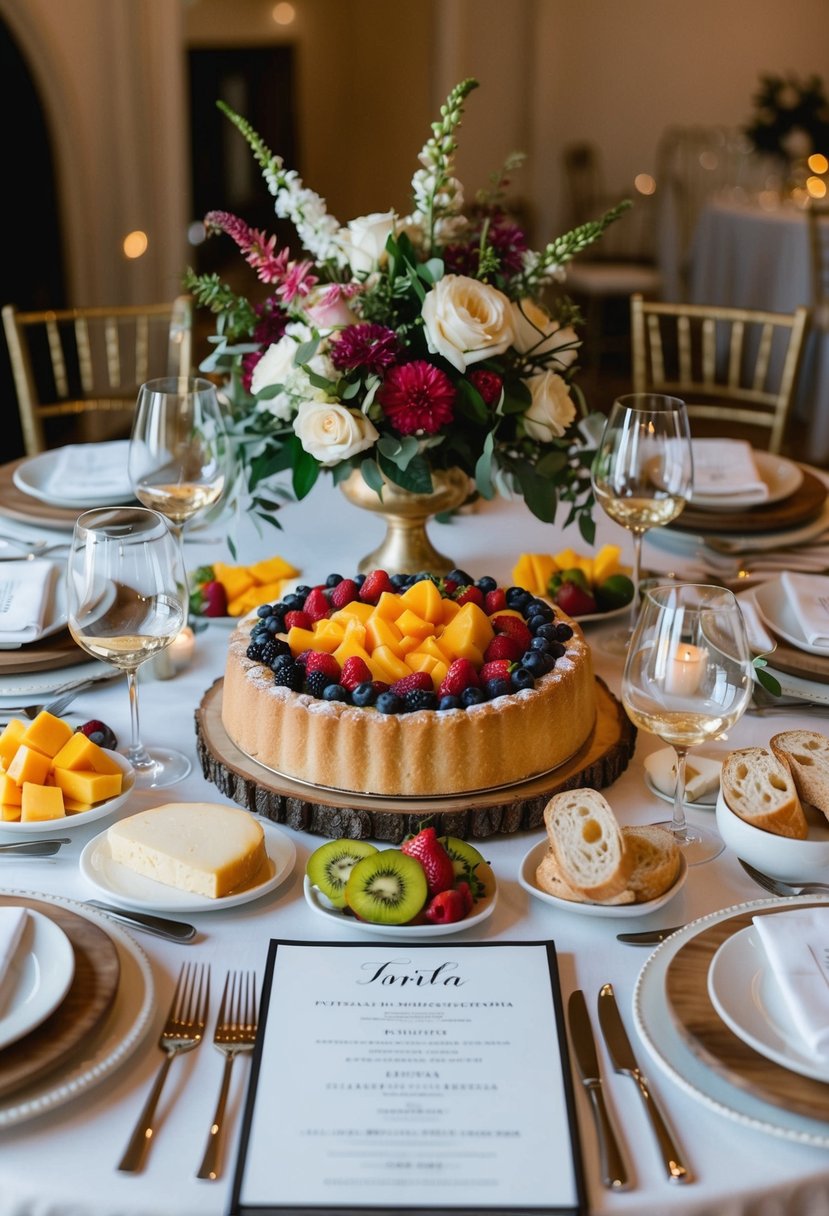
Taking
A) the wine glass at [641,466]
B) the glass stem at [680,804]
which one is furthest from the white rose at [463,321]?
the glass stem at [680,804]

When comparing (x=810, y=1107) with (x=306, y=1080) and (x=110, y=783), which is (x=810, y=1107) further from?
(x=110, y=783)

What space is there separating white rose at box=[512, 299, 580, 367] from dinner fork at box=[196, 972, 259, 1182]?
1171 mm

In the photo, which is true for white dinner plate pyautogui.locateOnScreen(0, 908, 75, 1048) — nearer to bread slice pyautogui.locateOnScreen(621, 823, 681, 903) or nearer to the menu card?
the menu card

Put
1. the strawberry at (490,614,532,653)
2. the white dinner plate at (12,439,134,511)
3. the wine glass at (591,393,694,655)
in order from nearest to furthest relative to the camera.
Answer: the strawberry at (490,614,532,653) → the wine glass at (591,393,694,655) → the white dinner plate at (12,439,134,511)

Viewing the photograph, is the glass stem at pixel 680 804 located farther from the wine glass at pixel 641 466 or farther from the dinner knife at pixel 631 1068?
the wine glass at pixel 641 466

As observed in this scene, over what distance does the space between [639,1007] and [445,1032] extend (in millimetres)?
Result: 188

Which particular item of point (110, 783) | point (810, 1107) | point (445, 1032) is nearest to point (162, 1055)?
point (445, 1032)

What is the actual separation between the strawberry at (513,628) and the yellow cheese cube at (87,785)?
1.80ft

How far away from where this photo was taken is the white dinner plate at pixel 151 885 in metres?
1.32

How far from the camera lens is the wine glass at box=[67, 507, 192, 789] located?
149cm

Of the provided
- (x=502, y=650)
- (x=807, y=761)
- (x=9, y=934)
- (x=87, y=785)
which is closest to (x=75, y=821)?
(x=87, y=785)

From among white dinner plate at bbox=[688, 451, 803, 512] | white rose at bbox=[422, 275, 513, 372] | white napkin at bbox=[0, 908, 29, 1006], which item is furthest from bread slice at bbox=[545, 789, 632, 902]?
white dinner plate at bbox=[688, 451, 803, 512]

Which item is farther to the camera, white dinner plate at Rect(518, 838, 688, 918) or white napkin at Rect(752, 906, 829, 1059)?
white dinner plate at Rect(518, 838, 688, 918)

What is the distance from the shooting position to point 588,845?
53.3 inches
